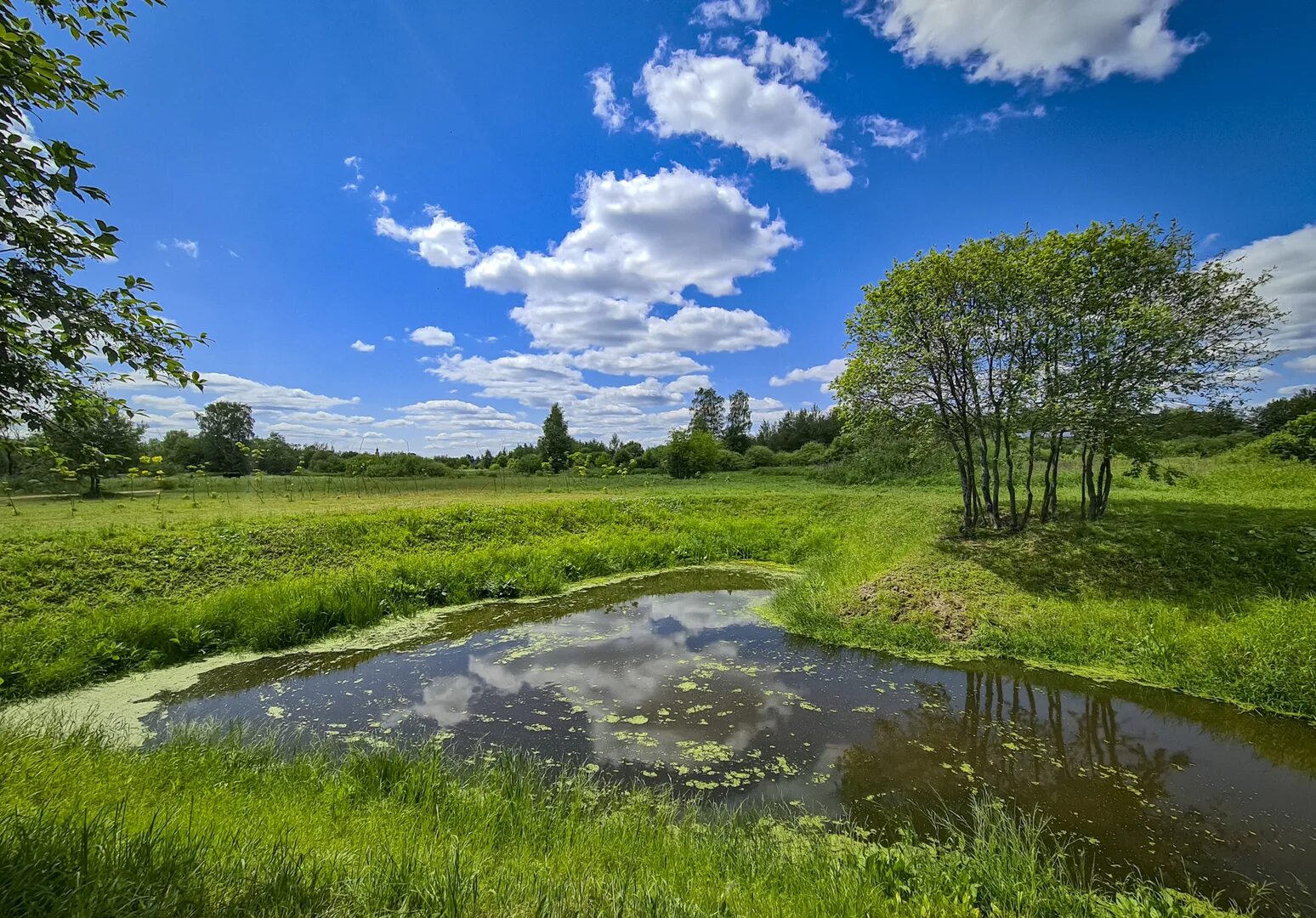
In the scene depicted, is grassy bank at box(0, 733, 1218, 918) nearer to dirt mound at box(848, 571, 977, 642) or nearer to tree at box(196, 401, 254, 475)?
dirt mound at box(848, 571, 977, 642)

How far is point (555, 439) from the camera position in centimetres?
7544

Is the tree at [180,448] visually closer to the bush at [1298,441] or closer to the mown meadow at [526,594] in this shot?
the mown meadow at [526,594]

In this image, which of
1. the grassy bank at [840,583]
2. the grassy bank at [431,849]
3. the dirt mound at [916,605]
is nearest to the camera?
the grassy bank at [431,849]

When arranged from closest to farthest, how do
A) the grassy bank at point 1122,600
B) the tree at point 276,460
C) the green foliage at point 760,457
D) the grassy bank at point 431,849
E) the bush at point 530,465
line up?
the grassy bank at point 431,849
the grassy bank at point 1122,600
the tree at point 276,460
the green foliage at point 760,457
the bush at point 530,465

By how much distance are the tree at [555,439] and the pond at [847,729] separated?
2506 inches

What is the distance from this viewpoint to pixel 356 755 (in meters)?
5.45

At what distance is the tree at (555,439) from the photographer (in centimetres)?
7362

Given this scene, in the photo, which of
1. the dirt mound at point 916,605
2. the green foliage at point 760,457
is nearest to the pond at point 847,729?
the dirt mound at point 916,605

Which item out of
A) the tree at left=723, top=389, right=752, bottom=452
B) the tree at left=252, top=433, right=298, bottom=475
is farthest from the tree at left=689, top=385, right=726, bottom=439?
the tree at left=252, top=433, right=298, bottom=475

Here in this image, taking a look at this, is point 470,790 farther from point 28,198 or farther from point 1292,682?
point 1292,682

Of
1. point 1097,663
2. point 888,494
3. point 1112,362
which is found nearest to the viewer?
point 1097,663

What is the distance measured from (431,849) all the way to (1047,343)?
14661 millimetres

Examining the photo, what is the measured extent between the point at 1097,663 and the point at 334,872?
10236 millimetres

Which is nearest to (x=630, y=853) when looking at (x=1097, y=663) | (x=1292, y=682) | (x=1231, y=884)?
(x=1231, y=884)
